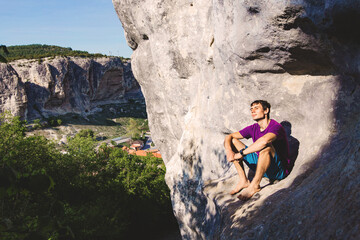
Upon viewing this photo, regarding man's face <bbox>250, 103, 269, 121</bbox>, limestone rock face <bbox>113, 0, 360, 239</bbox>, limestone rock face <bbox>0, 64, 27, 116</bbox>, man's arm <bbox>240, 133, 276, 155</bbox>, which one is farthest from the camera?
limestone rock face <bbox>0, 64, 27, 116</bbox>

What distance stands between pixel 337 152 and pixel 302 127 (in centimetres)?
123

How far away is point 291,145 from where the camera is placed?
18.4 ft

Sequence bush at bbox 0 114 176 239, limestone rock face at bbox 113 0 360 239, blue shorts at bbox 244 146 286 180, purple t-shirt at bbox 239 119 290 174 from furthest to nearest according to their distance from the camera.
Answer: bush at bbox 0 114 176 239 → blue shorts at bbox 244 146 286 180 → purple t-shirt at bbox 239 119 290 174 → limestone rock face at bbox 113 0 360 239

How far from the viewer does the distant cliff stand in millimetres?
46250

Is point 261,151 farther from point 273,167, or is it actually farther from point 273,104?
point 273,104

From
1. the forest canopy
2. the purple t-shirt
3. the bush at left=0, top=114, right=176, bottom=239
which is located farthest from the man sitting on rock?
the forest canopy

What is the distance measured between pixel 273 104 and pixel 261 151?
6.38ft

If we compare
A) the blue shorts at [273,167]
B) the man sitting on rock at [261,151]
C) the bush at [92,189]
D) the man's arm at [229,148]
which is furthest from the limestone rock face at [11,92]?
the blue shorts at [273,167]

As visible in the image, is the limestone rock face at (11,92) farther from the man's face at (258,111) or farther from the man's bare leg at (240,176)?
the man's face at (258,111)

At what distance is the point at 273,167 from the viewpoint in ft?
15.7

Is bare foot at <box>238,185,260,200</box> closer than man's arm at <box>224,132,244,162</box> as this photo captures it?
Yes

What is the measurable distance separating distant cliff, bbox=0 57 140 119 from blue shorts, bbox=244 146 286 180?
5120 centimetres

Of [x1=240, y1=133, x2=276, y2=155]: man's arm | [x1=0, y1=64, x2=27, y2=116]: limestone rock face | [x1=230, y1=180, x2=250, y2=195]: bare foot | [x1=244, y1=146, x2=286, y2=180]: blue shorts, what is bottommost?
[x1=230, y1=180, x2=250, y2=195]: bare foot

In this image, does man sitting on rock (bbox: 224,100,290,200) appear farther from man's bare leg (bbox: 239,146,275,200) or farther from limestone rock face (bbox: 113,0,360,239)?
limestone rock face (bbox: 113,0,360,239)
